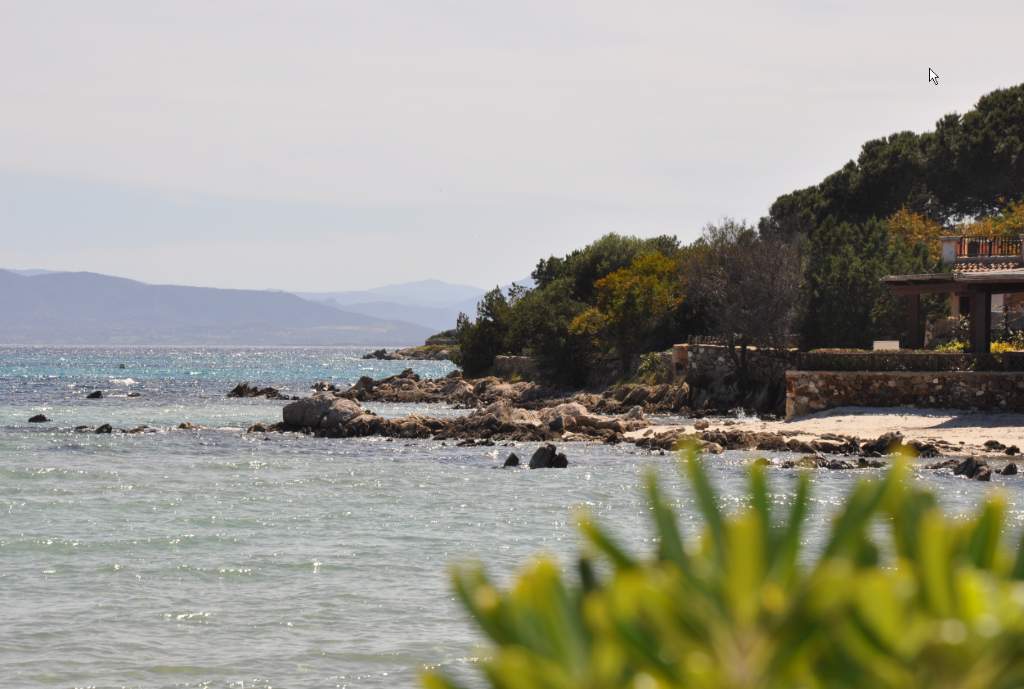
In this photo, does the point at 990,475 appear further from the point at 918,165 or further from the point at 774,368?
the point at 918,165

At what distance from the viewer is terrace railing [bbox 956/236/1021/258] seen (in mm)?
45938

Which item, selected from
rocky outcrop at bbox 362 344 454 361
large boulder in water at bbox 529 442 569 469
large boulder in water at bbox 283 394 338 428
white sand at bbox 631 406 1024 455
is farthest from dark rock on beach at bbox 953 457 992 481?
rocky outcrop at bbox 362 344 454 361

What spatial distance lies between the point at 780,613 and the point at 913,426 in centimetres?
3898

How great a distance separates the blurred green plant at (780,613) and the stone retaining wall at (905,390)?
1567 inches

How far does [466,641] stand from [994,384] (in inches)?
1116

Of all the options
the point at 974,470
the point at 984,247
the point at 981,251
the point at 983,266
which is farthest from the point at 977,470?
the point at 984,247

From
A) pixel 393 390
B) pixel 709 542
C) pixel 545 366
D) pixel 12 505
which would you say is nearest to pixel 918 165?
pixel 545 366

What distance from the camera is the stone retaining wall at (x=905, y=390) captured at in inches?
1543

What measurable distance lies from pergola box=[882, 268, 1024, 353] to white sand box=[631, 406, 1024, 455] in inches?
96.4

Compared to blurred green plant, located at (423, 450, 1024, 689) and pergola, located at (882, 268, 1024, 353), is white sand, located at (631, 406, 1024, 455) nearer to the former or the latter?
pergola, located at (882, 268, 1024, 353)

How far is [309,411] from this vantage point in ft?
155

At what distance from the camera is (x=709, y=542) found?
148cm

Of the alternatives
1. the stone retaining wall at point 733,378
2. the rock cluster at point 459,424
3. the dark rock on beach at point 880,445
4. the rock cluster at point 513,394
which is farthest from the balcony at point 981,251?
the rock cluster at point 513,394

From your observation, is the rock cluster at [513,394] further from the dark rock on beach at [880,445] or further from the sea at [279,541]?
the sea at [279,541]
